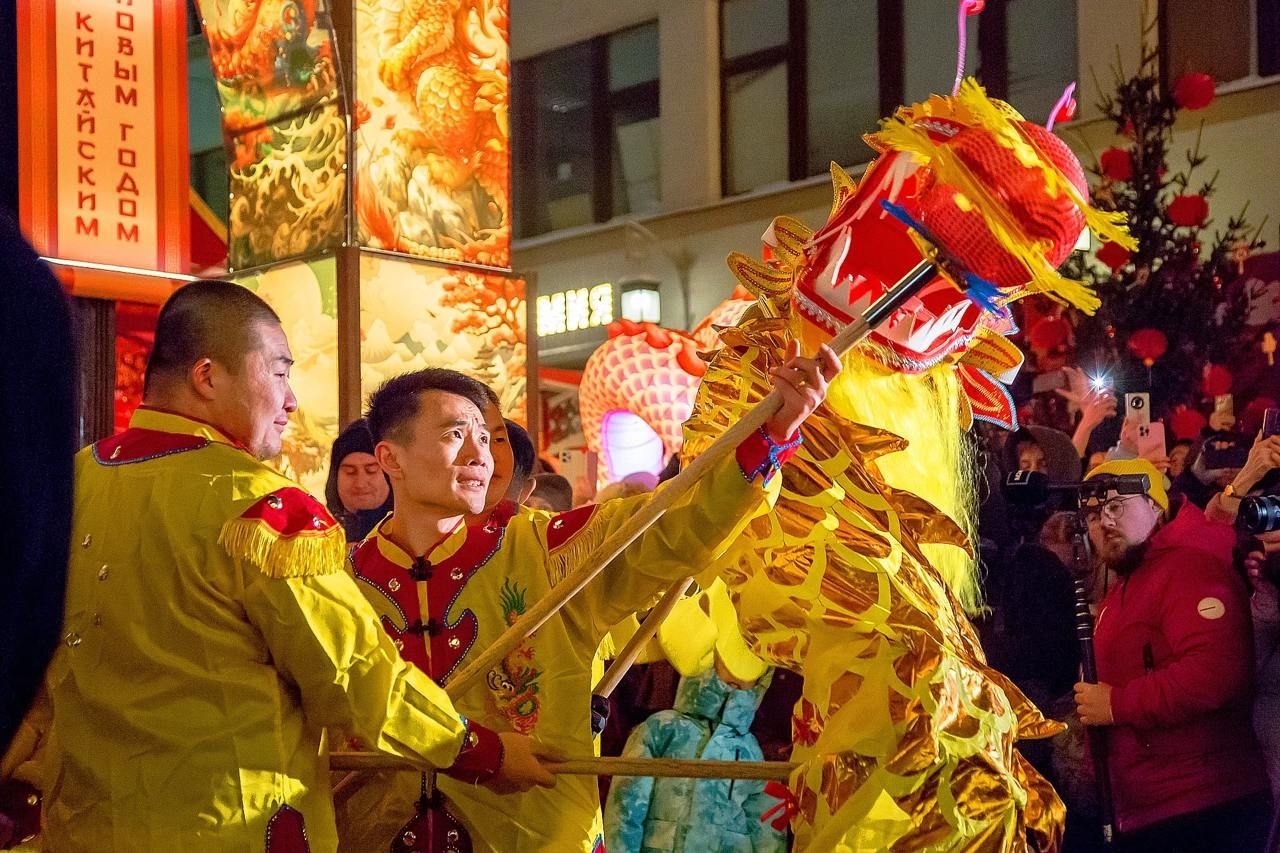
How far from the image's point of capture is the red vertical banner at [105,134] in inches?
183

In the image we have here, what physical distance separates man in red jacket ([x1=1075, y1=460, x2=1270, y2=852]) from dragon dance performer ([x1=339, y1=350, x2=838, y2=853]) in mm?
1653

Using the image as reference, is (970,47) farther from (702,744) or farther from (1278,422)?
(702,744)

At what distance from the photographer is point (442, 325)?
4.55 metres

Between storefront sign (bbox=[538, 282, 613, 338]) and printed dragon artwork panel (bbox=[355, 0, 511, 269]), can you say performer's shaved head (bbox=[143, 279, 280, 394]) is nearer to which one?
printed dragon artwork panel (bbox=[355, 0, 511, 269])

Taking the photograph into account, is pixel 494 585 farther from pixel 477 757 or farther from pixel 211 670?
pixel 211 670

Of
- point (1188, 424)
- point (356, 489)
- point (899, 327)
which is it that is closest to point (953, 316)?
point (899, 327)

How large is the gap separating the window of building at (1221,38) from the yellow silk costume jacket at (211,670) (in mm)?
8639

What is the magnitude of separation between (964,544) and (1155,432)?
1.95 meters

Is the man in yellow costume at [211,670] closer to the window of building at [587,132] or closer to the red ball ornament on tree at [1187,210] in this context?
the red ball ornament on tree at [1187,210]

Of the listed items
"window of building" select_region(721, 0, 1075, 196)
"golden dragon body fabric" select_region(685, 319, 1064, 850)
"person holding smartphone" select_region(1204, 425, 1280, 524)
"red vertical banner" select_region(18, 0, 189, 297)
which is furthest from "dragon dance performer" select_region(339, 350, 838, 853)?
"window of building" select_region(721, 0, 1075, 196)

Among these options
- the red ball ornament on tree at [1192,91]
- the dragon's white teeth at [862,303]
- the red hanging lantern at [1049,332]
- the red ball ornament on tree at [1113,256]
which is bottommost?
the dragon's white teeth at [862,303]

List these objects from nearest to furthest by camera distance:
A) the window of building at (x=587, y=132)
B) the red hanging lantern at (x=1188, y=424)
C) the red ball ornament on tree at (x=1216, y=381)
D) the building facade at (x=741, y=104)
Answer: the red hanging lantern at (x=1188, y=424) → the red ball ornament on tree at (x=1216, y=381) → the building facade at (x=741, y=104) → the window of building at (x=587, y=132)

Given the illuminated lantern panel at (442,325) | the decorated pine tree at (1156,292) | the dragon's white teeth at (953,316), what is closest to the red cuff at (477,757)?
the dragon's white teeth at (953,316)

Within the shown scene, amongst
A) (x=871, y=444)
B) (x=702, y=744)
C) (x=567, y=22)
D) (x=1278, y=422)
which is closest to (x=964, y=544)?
(x=871, y=444)
